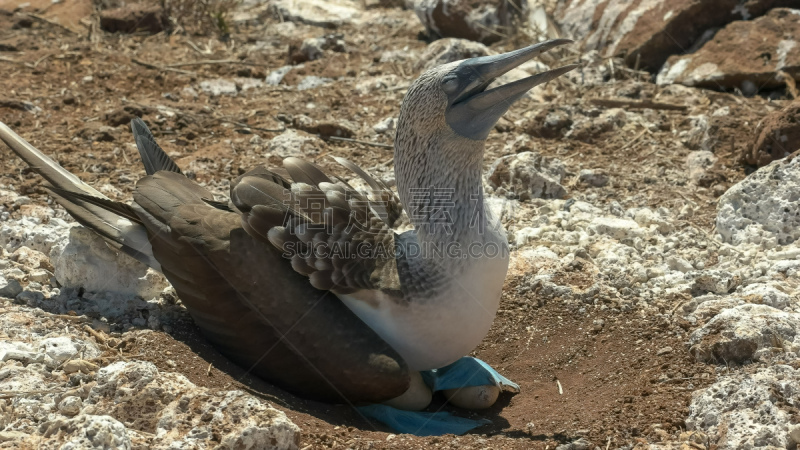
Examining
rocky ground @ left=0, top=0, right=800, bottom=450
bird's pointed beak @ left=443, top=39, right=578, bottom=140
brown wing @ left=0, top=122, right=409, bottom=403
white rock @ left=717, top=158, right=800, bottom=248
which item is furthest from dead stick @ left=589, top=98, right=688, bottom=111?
brown wing @ left=0, top=122, right=409, bottom=403

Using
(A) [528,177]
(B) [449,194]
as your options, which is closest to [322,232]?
(B) [449,194]

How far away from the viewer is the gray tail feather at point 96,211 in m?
4.64

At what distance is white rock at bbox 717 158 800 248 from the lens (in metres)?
5.26

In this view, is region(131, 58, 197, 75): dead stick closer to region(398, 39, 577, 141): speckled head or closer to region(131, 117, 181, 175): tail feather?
region(131, 117, 181, 175): tail feather

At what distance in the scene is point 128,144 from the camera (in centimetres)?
→ 688

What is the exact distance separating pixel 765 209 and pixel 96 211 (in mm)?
3923

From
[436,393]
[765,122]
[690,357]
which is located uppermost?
[765,122]

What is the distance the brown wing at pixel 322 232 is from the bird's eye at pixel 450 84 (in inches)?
28.7

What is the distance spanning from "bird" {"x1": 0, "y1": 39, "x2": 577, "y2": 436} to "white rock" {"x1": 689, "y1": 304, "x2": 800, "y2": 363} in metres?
1.05

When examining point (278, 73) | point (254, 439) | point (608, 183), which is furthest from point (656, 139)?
point (254, 439)

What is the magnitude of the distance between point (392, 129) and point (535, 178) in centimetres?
153

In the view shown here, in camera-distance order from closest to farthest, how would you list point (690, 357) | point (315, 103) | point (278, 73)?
point (690, 357) < point (315, 103) < point (278, 73)

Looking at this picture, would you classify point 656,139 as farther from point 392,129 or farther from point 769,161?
point 392,129

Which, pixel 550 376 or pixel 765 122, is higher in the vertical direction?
pixel 765 122
